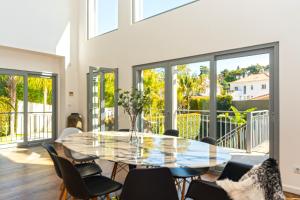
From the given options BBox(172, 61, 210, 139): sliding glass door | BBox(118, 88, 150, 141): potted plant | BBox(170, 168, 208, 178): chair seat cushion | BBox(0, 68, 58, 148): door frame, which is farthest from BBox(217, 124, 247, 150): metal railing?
BBox(0, 68, 58, 148): door frame

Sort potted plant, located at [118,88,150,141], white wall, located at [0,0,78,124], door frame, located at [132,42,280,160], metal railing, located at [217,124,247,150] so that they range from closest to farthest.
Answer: potted plant, located at [118,88,150,141]
door frame, located at [132,42,280,160]
metal railing, located at [217,124,247,150]
white wall, located at [0,0,78,124]

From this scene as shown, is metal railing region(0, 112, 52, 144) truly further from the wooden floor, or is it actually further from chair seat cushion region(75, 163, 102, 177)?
chair seat cushion region(75, 163, 102, 177)

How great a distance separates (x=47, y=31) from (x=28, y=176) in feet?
13.8

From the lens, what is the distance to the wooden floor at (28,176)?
3.16m

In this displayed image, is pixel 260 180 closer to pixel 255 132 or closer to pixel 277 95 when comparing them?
pixel 277 95

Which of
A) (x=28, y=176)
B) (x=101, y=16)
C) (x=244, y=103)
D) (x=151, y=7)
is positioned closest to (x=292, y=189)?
(x=244, y=103)

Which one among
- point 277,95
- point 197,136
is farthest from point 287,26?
point 197,136

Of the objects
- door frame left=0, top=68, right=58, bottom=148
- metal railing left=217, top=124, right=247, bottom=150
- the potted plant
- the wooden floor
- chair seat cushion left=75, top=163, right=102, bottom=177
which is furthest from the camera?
door frame left=0, top=68, right=58, bottom=148

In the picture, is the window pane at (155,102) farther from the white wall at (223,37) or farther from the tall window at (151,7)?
the tall window at (151,7)

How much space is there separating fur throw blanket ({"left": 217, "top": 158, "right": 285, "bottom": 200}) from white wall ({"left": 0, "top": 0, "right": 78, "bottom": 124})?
20.2ft

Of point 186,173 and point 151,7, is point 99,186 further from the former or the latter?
point 151,7

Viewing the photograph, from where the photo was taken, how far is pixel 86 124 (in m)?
7.07

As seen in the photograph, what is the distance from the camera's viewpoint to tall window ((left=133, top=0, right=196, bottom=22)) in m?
4.85

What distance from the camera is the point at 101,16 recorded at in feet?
22.8
